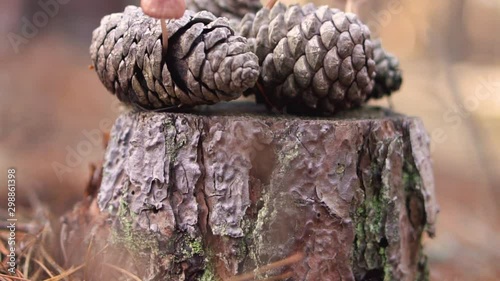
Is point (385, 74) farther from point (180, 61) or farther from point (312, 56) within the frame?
point (180, 61)

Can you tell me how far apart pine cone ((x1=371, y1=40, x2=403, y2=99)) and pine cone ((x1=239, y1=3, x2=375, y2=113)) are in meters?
0.24

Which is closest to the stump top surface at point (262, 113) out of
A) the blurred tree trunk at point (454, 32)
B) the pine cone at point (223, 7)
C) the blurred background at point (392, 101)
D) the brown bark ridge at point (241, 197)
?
the brown bark ridge at point (241, 197)

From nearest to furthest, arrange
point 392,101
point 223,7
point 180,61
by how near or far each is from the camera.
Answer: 1. point 180,61
2. point 223,7
3. point 392,101

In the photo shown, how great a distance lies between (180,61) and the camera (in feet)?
3.35

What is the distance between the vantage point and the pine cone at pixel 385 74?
1.41m

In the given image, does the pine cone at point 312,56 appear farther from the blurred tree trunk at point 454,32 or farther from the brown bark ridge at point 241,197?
the blurred tree trunk at point 454,32

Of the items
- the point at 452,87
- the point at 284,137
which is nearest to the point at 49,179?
the point at 284,137

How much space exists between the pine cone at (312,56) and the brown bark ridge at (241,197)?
10cm

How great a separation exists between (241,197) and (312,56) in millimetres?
370

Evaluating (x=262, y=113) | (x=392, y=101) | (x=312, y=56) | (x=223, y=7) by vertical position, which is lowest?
(x=262, y=113)

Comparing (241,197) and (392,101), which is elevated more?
(392,101)

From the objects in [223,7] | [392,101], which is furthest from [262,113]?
[392,101]

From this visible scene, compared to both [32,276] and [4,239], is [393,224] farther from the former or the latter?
[4,239]

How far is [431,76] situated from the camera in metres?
4.48
